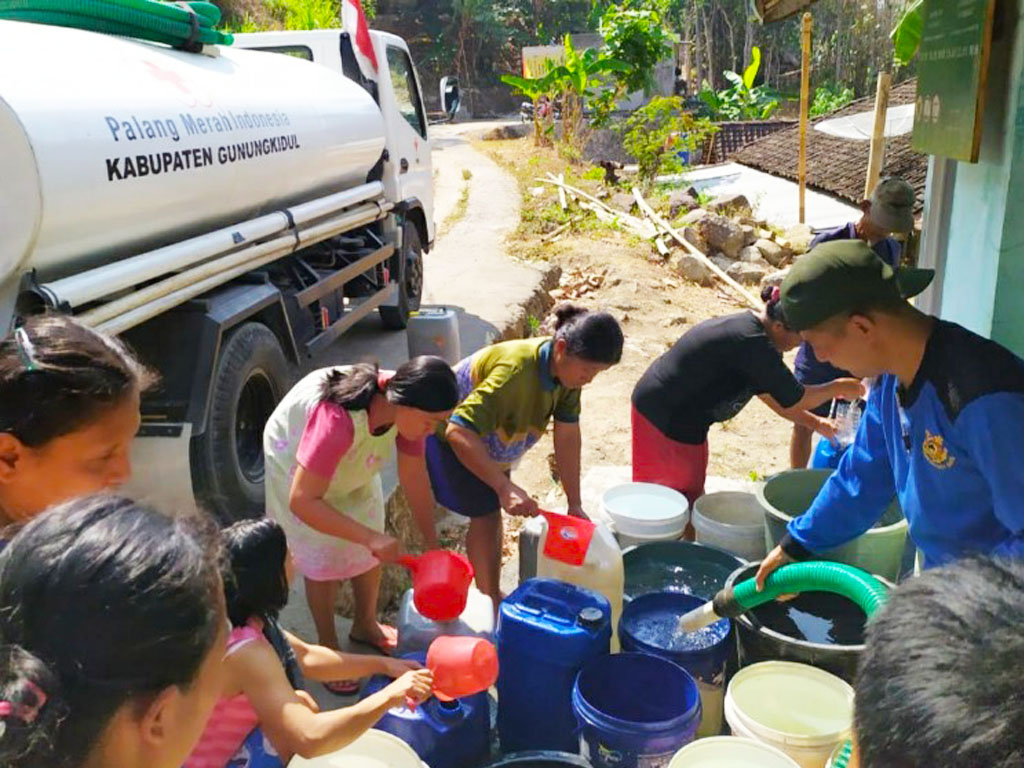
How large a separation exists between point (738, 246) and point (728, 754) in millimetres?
9555

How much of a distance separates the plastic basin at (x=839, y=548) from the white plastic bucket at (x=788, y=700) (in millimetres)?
408

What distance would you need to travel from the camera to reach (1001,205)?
2.62 m

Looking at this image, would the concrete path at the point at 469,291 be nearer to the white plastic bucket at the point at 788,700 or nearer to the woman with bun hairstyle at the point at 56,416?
the white plastic bucket at the point at 788,700

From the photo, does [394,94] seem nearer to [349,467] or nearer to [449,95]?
[449,95]

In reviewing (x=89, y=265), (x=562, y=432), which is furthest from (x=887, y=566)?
(x=89, y=265)

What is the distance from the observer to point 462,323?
304 inches

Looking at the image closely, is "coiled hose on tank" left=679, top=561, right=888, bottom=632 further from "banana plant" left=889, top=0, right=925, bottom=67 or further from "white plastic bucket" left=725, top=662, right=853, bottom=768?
"banana plant" left=889, top=0, right=925, bottom=67

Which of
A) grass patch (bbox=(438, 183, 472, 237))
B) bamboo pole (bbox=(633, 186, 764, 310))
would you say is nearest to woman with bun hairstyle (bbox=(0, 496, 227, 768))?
bamboo pole (bbox=(633, 186, 764, 310))

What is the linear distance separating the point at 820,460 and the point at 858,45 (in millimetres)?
25577

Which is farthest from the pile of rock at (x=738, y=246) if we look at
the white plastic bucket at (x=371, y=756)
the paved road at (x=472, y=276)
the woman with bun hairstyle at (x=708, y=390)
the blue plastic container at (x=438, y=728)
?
the white plastic bucket at (x=371, y=756)

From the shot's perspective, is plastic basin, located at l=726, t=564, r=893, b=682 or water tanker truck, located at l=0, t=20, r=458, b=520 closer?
plastic basin, located at l=726, t=564, r=893, b=682

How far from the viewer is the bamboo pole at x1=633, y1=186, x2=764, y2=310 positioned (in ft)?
30.0

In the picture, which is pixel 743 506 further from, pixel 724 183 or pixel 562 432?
pixel 724 183

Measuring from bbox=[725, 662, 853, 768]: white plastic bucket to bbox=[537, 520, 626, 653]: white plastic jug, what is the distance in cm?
→ 60
